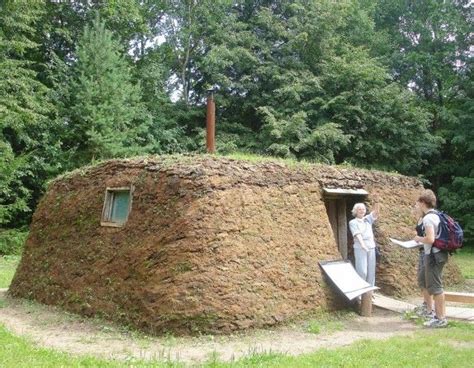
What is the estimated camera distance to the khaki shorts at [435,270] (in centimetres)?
727

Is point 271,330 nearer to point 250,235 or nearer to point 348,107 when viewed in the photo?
point 250,235

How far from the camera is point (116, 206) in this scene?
8.83 meters

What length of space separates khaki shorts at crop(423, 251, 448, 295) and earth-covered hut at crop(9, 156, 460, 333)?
1661 millimetres

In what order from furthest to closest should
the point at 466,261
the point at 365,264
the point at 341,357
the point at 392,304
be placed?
the point at 466,261 → the point at 392,304 → the point at 365,264 → the point at 341,357

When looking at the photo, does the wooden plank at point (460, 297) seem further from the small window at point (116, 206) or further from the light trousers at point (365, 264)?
the small window at point (116, 206)

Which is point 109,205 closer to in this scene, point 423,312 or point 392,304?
point 392,304

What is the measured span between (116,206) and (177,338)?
294cm

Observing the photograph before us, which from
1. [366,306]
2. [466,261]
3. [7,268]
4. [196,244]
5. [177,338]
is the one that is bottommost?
[177,338]

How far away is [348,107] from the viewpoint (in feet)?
73.3

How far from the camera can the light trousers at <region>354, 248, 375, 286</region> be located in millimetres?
8648

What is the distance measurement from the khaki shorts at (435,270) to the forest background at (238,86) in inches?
537

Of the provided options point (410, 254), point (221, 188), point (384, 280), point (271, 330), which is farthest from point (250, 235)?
point (410, 254)

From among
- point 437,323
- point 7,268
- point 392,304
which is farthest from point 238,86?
point 437,323

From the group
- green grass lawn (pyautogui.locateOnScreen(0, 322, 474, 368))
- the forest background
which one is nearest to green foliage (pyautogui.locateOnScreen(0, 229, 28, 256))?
the forest background
